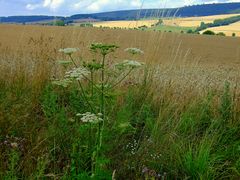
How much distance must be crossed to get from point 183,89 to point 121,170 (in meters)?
2.40

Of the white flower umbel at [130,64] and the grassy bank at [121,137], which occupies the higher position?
the white flower umbel at [130,64]

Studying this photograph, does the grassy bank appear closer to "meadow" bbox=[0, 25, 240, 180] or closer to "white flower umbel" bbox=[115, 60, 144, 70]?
"meadow" bbox=[0, 25, 240, 180]

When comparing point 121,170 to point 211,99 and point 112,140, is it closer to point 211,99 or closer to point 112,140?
point 112,140

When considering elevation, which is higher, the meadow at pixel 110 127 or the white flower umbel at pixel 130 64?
the white flower umbel at pixel 130 64

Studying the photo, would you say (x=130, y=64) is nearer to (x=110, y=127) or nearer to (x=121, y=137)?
(x=110, y=127)

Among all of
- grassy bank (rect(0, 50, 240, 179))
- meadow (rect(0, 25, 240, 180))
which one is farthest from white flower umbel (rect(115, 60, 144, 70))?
grassy bank (rect(0, 50, 240, 179))

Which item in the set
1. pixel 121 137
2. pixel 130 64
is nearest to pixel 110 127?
pixel 121 137

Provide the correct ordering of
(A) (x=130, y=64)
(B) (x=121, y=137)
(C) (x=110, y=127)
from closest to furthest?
1. (A) (x=130, y=64)
2. (C) (x=110, y=127)
3. (B) (x=121, y=137)

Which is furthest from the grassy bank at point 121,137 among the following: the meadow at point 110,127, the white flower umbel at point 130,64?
the white flower umbel at point 130,64

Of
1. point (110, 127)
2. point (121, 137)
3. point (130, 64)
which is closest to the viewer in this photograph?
point (130, 64)

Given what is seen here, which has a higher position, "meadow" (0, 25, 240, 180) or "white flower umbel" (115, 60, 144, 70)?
"white flower umbel" (115, 60, 144, 70)

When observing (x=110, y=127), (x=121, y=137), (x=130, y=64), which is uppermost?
(x=130, y=64)

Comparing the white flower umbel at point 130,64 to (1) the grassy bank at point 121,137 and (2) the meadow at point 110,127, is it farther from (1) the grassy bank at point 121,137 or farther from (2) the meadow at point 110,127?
(1) the grassy bank at point 121,137

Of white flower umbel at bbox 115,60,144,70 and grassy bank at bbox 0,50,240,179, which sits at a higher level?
white flower umbel at bbox 115,60,144,70
